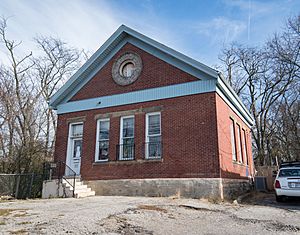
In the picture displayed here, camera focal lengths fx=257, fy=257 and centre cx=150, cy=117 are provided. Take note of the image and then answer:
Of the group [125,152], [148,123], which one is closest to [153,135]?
[148,123]

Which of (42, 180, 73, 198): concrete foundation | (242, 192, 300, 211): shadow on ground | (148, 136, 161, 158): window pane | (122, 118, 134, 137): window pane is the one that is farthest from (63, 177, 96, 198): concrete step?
(242, 192, 300, 211): shadow on ground

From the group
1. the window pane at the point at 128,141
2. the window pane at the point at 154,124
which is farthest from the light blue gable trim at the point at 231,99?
the window pane at the point at 128,141

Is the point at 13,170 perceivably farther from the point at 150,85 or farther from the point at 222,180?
the point at 222,180

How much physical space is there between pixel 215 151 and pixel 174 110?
2.67 m

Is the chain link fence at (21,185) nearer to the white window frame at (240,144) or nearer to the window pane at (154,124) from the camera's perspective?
the window pane at (154,124)

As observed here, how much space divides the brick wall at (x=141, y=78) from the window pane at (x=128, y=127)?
159cm

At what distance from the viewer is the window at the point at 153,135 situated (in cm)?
1204

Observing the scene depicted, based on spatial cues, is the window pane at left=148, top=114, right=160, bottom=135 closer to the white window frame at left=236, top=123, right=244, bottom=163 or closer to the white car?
the white car

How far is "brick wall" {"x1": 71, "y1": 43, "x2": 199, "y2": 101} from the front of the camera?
12.4 metres

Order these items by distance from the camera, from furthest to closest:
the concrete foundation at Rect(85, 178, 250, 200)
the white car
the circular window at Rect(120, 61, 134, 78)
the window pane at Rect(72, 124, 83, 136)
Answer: the window pane at Rect(72, 124, 83, 136) < the circular window at Rect(120, 61, 134, 78) < the concrete foundation at Rect(85, 178, 250, 200) < the white car

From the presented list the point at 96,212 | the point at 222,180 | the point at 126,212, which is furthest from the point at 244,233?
the point at 222,180

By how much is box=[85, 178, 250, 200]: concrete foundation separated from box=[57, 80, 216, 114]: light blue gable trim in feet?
12.8

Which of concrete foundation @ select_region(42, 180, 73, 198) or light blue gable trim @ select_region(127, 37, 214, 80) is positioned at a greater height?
light blue gable trim @ select_region(127, 37, 214, 80)

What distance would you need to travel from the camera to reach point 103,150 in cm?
1350
